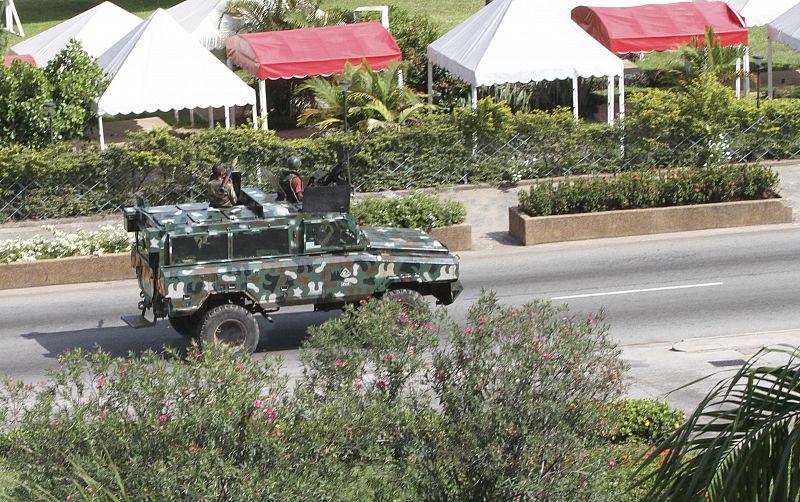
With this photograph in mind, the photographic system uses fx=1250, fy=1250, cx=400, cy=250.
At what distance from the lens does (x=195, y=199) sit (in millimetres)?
23891

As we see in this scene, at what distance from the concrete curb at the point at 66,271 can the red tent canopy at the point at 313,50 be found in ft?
30.3

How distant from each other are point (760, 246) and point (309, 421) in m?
13.8

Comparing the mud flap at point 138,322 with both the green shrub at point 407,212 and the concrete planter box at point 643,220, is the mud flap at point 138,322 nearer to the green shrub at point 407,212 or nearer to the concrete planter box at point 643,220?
the green shrub at point 407,212

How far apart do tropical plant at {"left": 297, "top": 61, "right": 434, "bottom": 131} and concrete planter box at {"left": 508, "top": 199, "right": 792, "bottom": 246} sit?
5.58 metres

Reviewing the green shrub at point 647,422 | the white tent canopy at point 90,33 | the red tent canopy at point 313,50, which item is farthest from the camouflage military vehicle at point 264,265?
the white tent canopy at point 90,33

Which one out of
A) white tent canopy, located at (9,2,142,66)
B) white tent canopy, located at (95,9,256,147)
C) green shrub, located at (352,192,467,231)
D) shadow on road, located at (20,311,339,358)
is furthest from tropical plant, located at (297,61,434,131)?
shadow on road, located at (20,311,339,358)

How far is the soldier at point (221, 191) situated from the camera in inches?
655

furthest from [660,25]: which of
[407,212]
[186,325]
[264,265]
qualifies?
[186,325]

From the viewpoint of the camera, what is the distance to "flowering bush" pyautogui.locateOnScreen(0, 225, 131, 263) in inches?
778

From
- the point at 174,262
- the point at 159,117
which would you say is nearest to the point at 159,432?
the point at 174,262

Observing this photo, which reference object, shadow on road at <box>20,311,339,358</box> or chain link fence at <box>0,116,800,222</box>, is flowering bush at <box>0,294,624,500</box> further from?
chain link fence at <box>0,116,800,222</box>

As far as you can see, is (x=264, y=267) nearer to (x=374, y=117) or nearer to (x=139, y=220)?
(x=139, y=220)

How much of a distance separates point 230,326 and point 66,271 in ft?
18.1

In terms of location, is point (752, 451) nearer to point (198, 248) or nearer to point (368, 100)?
point (198, 248)
